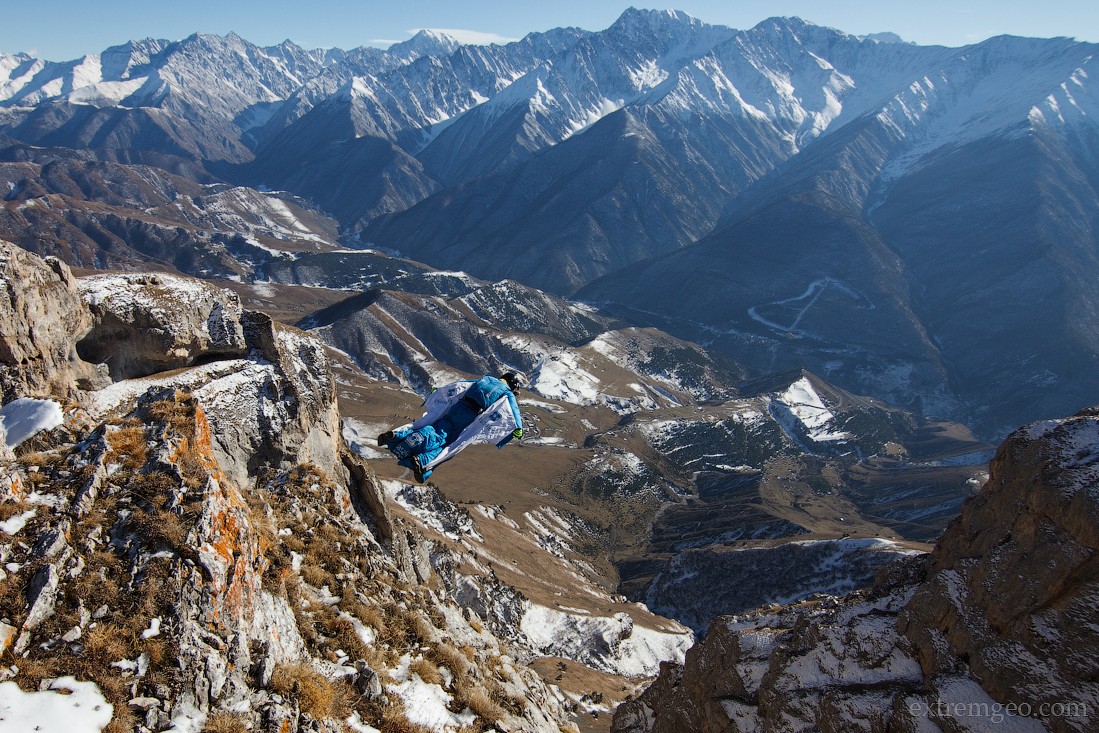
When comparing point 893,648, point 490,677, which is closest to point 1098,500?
point 893,648

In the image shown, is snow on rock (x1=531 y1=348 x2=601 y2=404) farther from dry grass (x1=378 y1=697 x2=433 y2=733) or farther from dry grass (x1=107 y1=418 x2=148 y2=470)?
dry grass (x1=378 y1=697 x2=433 y2=733)

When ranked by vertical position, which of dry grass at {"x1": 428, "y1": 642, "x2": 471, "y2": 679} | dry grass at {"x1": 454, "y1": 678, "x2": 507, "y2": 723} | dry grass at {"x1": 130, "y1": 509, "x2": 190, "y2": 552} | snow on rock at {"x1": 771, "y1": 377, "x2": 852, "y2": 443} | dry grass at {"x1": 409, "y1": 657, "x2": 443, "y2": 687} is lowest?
snow on rock at {"x1": 771, "y1": 377, "x2": 852, "y2": 443}

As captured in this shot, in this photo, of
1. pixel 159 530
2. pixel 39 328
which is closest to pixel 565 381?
pixel 39 328

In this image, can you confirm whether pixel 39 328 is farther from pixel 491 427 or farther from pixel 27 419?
pixel 491 427

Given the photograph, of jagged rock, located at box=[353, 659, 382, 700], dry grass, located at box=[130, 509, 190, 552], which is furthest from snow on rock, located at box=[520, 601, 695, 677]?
dry grass, located at box=[130, 509, 190, 552]

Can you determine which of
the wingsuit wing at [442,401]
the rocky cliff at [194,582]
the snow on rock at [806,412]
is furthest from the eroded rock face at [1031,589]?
the snow on rock at [806,412]

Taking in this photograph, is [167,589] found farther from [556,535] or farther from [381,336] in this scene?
[381,336]
